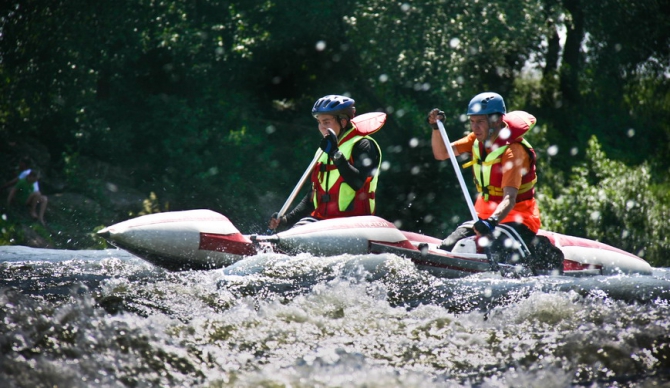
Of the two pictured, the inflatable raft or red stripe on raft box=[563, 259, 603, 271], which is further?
red stripe on raft box=[563, 259, 603, 271]

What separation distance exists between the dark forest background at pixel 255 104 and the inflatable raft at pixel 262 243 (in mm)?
7619

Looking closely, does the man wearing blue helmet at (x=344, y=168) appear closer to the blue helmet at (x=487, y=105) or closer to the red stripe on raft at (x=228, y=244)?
the red stripe on raft at (x=228, y=244)

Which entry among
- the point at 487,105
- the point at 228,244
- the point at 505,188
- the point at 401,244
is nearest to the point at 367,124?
the point at 487,105

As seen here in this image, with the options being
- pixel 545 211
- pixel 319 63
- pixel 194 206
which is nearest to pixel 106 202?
pixel 194 206

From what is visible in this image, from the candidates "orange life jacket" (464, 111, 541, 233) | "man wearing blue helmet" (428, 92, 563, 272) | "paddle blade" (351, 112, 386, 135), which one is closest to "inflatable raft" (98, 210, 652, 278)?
"man wearing blue helmet" (428, 92, 563, 272)

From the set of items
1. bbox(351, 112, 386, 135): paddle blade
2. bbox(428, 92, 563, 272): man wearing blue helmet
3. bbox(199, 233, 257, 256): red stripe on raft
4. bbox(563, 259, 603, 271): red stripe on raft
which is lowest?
bbox(563, 259, 603, 271): red stripe on raft

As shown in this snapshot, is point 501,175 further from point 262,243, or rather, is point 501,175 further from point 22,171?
point 22,171

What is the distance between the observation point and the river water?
3.54 metres

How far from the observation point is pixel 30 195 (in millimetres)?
13141

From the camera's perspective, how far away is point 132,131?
1484cm

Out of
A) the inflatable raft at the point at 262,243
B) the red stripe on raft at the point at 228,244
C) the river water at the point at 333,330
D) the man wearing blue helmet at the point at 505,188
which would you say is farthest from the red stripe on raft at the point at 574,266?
the red stripe on raft at the point at 228,244

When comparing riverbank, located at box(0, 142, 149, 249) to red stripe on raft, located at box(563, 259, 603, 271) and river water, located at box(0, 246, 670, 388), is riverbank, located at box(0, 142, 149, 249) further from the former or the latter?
red stripe on raft, located at box(563, 259, 603, 271)

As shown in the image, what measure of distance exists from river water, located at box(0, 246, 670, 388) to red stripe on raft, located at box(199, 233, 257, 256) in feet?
0.96

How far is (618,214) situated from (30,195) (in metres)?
9.92
